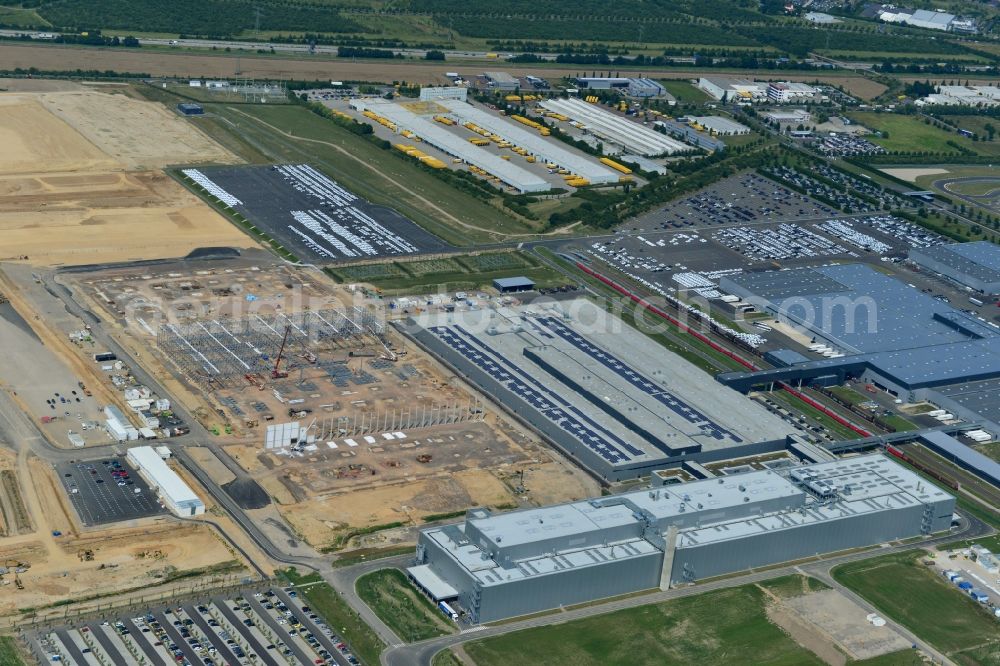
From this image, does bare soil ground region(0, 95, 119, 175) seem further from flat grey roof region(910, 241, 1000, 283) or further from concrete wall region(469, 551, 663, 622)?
flat grey roof region(910, 241, 1000, 283)

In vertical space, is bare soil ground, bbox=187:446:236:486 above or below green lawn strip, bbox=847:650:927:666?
above

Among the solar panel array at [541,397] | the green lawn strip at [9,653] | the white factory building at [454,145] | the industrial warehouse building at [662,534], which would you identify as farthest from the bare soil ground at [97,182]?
the industrial warehouse building at [662,534]

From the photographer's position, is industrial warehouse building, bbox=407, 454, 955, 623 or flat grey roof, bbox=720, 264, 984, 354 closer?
industrial warehouse building, bbox=407, 454, 955, 623

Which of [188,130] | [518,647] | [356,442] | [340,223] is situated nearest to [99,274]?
[340,223]

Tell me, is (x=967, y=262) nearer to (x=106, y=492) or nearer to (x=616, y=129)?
(x=616, y=129)

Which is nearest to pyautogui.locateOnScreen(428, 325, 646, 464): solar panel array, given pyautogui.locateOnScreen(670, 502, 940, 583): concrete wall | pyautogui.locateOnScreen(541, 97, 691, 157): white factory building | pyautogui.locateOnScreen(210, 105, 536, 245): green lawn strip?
pyautogui.locateOnScreen(670, 502, 940, 583): concrete wall

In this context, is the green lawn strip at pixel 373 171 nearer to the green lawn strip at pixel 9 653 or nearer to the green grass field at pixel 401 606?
the green grass field at pixel 401 606
